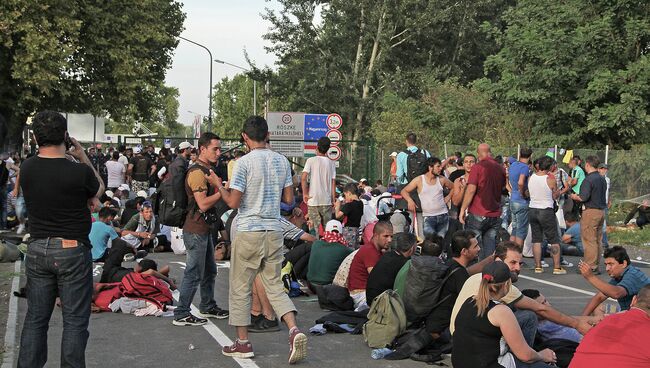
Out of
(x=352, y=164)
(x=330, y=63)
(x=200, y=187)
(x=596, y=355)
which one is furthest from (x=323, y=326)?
(x=330, y=63)

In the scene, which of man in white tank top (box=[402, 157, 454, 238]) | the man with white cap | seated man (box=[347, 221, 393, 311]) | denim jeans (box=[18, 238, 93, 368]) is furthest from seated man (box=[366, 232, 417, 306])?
the man with white cap

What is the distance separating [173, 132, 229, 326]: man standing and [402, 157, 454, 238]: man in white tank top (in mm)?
4318

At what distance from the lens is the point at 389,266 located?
9344 millimetres

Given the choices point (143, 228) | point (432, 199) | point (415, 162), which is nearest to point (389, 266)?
point (432, 199)

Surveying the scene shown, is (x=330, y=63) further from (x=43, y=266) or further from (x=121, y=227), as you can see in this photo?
(x=43, y=266)

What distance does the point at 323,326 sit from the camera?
30.3 feet

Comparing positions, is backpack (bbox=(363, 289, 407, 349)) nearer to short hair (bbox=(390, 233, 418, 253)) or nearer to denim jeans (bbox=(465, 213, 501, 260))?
short hair (bbox=(390, 233, 418, 253))

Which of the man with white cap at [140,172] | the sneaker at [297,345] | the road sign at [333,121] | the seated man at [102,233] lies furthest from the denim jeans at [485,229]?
the man with white cap at [140,172]

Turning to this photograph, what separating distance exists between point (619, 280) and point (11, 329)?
579 cm

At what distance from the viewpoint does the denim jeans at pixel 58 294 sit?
235 inches

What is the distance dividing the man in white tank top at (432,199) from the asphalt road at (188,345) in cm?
251

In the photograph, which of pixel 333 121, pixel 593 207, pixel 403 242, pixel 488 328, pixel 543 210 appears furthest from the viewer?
pixel 333 121

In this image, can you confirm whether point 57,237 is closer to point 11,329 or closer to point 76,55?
point 11,329

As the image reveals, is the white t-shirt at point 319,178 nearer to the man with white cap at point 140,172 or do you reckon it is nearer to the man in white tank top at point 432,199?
the man in white tank top at point 432,199
